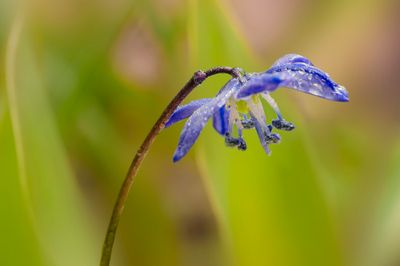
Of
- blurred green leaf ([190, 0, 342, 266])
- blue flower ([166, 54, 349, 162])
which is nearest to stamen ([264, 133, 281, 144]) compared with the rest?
blue flower ([166, 54, 349, 162])

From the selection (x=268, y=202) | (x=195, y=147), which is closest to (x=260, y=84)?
(x=268, y=202)

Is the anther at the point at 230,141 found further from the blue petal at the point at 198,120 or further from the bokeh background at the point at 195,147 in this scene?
the bokeh background at the point at 195,147

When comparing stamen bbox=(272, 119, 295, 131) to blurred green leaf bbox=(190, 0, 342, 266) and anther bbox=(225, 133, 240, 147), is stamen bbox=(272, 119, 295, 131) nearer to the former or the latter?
anther bbox=(225, 133, 240, 147)

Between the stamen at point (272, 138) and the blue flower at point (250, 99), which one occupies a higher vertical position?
the blue flower at point (250, 99)

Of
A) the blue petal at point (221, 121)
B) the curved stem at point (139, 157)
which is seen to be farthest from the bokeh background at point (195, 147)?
the blue petal at point (221, 121)

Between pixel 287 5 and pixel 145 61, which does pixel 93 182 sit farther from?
pixel 287 5

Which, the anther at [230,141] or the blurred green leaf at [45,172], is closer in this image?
the anther at [230,141]

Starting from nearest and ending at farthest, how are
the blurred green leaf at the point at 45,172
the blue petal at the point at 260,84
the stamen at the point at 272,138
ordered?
the blue petal at the point at 260,84 < the stamen at the point at 272,138 < the blurred green leaf at the point at 45,172

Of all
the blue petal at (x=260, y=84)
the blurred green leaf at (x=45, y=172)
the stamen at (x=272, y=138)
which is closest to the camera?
the blue petal at (x=260, y=84)
